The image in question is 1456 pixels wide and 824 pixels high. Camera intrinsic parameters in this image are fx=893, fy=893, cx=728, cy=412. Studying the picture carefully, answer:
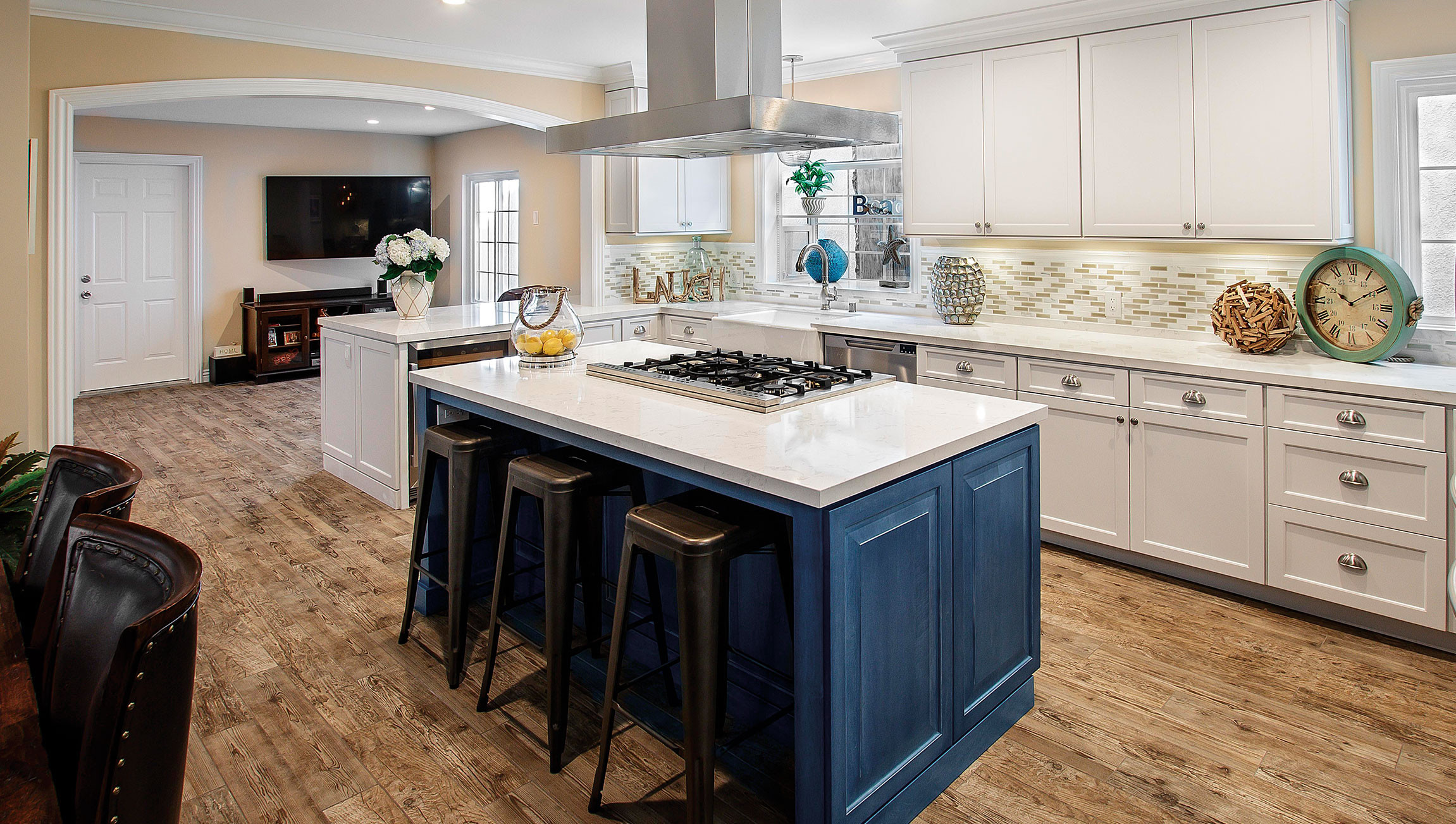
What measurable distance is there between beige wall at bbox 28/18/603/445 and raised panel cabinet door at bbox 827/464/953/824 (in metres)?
3.35

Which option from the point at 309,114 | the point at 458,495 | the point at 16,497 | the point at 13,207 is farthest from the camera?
the point at 309,114

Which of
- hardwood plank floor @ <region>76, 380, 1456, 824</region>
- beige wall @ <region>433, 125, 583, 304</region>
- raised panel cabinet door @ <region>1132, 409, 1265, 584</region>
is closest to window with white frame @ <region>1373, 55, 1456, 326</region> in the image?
raised panel cabinet door @ <region>1132, 409, 1265, 584</region>

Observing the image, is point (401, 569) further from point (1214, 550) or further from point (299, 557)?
point (1214, 550)

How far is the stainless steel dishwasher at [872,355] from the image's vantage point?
14.5 ft

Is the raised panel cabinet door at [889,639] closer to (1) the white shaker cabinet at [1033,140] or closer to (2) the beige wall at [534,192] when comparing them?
(1) the white shaker cabinet at [1033,140]

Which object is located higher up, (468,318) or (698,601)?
(468,318)

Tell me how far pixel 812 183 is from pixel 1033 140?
162 cm

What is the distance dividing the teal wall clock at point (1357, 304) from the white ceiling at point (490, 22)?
1.58 m

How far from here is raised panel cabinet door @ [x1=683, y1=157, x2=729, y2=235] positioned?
6105mm

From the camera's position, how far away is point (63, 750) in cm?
133

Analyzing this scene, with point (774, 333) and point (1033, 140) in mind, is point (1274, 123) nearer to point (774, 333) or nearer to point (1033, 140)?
point (1033, 140)

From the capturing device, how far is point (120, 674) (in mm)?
1057

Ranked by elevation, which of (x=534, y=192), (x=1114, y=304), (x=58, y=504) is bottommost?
(x=58, y=504)

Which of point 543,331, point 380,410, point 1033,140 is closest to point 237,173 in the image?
point 380,410
